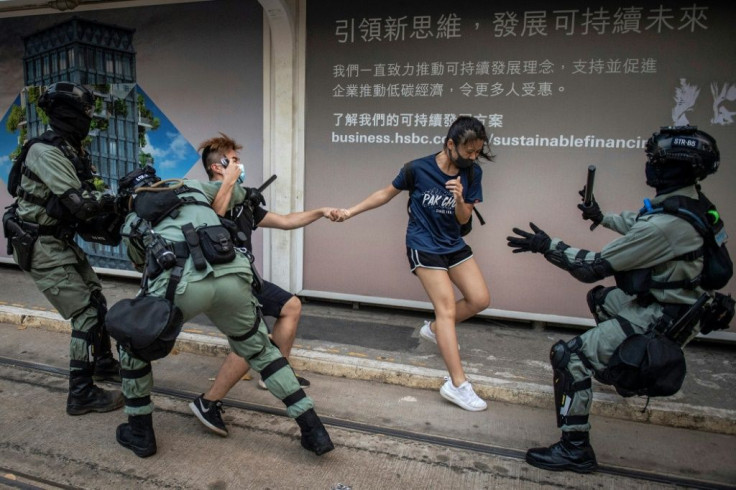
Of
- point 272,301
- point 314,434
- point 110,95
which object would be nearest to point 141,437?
point 314,434

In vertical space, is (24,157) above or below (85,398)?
above

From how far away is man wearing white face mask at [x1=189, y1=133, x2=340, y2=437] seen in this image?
11.0 ft

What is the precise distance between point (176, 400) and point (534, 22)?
160 inches

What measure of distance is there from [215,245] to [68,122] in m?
1.64

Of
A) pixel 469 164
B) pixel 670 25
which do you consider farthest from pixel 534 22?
pixel 469 164

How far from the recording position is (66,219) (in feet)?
12.0

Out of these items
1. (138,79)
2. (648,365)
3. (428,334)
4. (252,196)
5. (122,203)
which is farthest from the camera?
A: (138,79)

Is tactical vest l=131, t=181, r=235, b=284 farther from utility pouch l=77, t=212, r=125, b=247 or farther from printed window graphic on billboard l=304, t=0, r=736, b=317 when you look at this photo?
printed window graphic on billboard l=304, t=0, r=736, b=317

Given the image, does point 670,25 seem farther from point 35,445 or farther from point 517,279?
point 35,445

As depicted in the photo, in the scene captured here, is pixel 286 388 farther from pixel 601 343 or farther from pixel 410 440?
pixel 601 343

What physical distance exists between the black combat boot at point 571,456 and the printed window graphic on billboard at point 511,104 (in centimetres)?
212

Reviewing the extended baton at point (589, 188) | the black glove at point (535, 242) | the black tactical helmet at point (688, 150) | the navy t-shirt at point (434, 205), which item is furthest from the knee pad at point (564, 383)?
the navy t-shirt at point (434, 205)

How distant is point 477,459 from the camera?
3150 mm

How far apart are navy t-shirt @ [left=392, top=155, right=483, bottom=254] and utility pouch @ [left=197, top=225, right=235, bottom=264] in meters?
1.43
